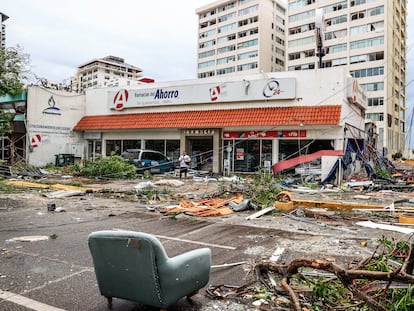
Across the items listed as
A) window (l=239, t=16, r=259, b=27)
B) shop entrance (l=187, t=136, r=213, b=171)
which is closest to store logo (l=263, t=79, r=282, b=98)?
shop entrance (l=187, t=136, r=213, b=171)

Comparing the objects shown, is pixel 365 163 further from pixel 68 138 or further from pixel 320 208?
pixel 68 138

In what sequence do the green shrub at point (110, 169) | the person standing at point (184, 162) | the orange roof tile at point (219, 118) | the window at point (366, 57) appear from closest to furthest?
1. the orange roof tile at point (219, 118)
2. the green shrub at point (110, 169)
3. the person standing at point (184, 162)
4. the window at point (366, 57)

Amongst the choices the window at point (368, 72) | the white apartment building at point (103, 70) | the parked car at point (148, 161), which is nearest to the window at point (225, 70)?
the window at point (368, 72)

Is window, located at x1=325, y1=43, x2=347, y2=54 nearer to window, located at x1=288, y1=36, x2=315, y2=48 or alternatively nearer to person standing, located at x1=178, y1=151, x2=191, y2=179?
window, located at x1=288, y1=36, x2=315, y2=48

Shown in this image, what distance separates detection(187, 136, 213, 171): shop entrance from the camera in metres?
24.6

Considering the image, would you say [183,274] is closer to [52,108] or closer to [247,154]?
[247,154]

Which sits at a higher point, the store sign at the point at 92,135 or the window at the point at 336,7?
the window at the point at 336,7

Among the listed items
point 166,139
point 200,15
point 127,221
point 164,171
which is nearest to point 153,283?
point 127,221

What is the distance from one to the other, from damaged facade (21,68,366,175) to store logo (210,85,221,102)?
0.07 meters

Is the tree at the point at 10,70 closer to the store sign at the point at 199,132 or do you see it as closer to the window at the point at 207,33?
the store sign at the point at 199,132

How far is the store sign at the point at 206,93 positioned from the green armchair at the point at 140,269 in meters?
19.2

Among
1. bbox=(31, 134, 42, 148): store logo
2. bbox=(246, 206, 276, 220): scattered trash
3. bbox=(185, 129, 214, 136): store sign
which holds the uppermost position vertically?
bbox=(185, 129, 214, 136): store sign

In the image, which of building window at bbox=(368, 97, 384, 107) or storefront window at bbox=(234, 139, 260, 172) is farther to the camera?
building window at bbox=(368, 97, 384, 107)

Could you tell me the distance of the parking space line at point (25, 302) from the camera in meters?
3.79
